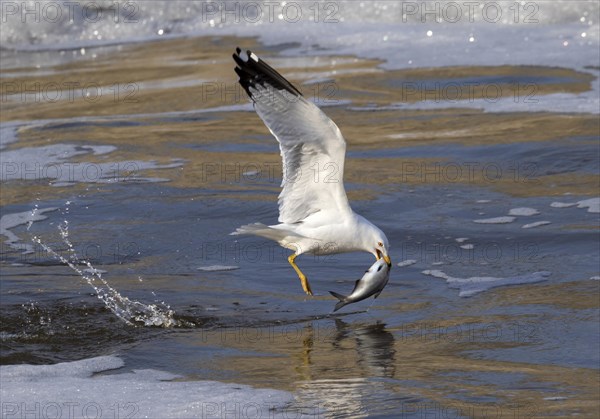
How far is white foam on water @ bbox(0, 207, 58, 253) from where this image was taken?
8039 millimetres

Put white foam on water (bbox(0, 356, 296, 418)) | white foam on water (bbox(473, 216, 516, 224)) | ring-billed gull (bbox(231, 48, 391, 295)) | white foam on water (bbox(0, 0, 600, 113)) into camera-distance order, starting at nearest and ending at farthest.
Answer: white foam on water (bbox(0, 356, 296, 418))
ring-billed gull (bbox(231, 48, 391, 295))
white foam on water (bbox(473, 216, 516, 224))
white foam on water (bbox(0, 0, 600, 113))

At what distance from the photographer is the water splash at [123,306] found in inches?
257

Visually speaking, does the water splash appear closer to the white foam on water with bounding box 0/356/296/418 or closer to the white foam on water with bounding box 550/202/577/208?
the white foam on water with bounding box 0/356/296/418

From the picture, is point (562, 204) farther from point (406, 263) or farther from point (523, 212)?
point (406, 263)

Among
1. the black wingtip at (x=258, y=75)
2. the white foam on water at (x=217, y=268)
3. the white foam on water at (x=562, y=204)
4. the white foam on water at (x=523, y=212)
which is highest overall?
the black wingtip at (x=258, y=75)

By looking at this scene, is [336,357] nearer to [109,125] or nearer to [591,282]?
[591,282]

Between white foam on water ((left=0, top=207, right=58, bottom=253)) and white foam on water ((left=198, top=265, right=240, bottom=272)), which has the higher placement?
white foam on water ((left=0, top=207, right=58, bottom=253))

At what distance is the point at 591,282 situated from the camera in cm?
675

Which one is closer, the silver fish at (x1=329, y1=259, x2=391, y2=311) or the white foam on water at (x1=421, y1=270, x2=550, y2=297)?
the silver fish at (x1=329, y1=259, x2=391, y2=311)

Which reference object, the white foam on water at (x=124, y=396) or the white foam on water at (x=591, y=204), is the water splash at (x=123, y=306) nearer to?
the white foam on water at (x=124, y=396)

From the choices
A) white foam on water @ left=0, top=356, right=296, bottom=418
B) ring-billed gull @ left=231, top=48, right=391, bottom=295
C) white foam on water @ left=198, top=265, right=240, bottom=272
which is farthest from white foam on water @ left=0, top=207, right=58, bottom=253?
white foam on water @ left=0, top=356, right=296, bottom=418

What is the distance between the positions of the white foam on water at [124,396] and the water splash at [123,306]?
87 cm

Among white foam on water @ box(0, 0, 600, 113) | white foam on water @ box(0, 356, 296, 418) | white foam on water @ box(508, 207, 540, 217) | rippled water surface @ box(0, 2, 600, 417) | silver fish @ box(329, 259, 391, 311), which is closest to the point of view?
white foam on water @ box(0, 356, 296, 418)

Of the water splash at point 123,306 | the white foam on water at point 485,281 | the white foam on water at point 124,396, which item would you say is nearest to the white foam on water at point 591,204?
the white foam on water at point 485,281
